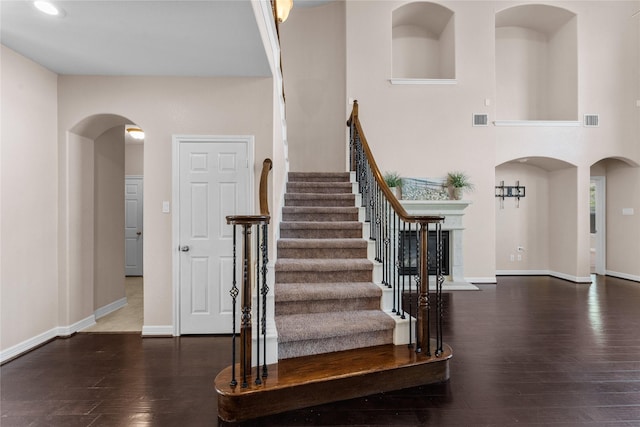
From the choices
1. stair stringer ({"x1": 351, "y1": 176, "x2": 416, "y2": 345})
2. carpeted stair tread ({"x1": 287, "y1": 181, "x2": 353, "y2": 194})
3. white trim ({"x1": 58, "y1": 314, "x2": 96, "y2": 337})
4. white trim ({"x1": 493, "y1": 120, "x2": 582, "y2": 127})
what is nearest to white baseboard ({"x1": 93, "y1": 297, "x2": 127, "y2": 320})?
white trim ({"x1": 58, "y1": 314, "x2": 96, "y2": 337})

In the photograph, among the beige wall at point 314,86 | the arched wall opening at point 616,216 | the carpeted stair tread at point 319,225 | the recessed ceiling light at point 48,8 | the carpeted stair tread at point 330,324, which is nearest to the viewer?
the recessed ceiling light at point 48,8

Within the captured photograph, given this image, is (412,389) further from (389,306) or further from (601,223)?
(601,223)

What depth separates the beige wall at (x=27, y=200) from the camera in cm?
320

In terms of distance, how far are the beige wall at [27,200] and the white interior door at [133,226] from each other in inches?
162

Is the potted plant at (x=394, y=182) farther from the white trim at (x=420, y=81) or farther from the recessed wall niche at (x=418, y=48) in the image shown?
the recessed wall niche at (x=418, y=48)

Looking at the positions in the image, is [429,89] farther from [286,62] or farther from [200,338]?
[200,338]

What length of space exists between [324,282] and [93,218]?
290 cm

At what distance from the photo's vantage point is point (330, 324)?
2.89 meters

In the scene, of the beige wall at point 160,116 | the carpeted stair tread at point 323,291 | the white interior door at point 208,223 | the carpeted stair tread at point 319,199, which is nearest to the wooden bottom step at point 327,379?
the carpeted stair tread at point 323,291

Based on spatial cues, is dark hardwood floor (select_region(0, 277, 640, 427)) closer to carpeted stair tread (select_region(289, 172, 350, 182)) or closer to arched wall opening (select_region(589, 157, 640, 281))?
carpeted stair tread (select_region(289, 172, 350, 182))

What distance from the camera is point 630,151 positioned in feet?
22.4

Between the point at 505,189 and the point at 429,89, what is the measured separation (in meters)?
2.72

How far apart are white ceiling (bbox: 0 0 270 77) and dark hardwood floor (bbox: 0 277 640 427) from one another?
9.02 ft

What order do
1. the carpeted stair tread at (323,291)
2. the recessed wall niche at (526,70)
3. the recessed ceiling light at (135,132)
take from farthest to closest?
the recessed wall niche at (526,70) < the recessed ceiling light at (135,132) < the carpeted stair tread at (323,291)
